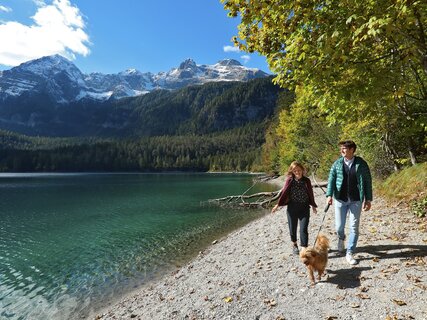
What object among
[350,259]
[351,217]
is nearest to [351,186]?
[351,217]

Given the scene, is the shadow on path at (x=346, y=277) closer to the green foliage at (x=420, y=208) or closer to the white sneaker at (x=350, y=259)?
the white sneaker at (x=350, y=259)

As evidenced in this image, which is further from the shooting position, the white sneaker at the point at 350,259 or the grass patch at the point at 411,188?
the grass patch at the point at 411,188

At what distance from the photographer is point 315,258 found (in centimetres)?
891

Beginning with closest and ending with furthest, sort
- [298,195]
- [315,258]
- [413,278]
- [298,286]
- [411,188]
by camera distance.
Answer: [413,278]
[315,258]
[298,286]
[298,195]
[411,188]

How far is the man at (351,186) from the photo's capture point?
31.0 feet

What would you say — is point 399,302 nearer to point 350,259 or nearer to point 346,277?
point 346,277

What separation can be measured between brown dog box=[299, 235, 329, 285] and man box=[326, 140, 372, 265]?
1.22 meters

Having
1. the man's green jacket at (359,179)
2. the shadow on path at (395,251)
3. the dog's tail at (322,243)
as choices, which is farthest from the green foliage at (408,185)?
the dog's tail at (322,243)

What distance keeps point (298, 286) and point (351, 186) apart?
3279mm

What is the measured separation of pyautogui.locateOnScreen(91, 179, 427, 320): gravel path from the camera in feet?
25.2

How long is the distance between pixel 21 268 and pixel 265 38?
19.4 meters

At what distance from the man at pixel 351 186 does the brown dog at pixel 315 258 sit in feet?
4.01

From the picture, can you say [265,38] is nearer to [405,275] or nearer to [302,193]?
[302,193]

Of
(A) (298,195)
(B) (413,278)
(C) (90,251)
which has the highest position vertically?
(A) (298,195)
